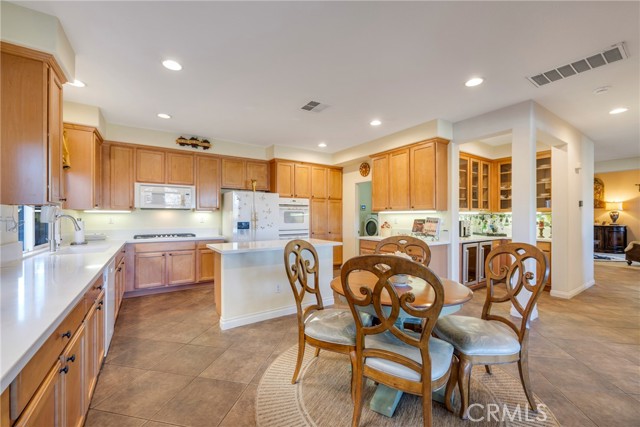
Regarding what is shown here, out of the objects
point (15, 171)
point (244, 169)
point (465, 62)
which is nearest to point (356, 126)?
point (465, 62)

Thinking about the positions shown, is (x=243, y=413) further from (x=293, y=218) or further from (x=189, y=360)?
(x=293, y=218)

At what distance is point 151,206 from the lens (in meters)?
4.56

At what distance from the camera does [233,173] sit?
5.32 m

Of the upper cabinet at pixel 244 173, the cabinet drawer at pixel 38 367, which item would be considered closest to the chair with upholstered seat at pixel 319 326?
the cabinet drawer at pixel 38 367

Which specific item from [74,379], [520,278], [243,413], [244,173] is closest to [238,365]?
[243,413]

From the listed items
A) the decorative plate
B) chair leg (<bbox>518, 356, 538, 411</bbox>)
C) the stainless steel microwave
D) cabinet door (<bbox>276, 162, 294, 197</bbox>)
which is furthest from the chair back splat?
the stainless steel microwave

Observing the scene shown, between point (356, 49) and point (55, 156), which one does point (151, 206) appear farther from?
point (356, 49)

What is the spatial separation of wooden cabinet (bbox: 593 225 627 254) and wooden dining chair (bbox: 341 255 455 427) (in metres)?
10.5

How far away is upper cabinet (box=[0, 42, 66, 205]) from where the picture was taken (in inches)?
72.3

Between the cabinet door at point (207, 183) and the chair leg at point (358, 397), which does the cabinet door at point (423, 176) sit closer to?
the chair leg at point (358, 397)

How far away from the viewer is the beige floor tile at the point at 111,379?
1938mm

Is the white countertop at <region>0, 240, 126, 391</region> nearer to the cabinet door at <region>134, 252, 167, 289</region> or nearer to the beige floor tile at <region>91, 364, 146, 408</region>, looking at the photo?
the beige floor tile at <region>91, 364, 146, 408</region>

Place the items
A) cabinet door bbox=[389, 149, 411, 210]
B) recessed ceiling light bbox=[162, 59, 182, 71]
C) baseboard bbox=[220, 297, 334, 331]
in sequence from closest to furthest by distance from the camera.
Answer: recessed ceiling light bbox=[162, 59, 182, 71] → baseboard bbox=[220, 297, 334, 331] → cabinet door bbox=[389, 149, 411, 210]

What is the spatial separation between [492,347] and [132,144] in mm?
5278
